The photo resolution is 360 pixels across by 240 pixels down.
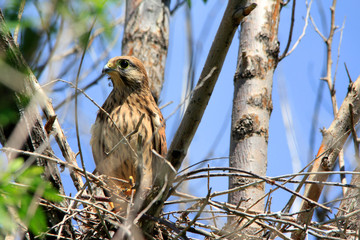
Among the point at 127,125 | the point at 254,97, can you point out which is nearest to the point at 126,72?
the point at 127,125

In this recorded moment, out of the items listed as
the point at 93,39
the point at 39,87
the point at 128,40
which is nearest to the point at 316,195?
the point at 39,87

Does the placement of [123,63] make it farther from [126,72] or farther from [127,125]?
[127,125]

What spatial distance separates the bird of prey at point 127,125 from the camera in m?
4.01

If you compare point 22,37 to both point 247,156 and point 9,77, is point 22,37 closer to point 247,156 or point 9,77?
point 9,77

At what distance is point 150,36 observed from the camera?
4957 millimetres

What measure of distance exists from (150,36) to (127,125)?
1.35 m

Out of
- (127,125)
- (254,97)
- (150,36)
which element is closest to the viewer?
(254,97)

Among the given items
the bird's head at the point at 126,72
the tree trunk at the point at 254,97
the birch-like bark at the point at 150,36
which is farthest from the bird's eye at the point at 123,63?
the tree trunk at the point at 254,97

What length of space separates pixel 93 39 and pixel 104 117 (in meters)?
2.17

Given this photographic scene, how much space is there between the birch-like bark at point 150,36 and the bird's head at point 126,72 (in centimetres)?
30

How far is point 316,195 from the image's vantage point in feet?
10.7

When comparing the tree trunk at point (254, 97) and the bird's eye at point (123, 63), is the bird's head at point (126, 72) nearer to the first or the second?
the bird's eye at point (123, 63)

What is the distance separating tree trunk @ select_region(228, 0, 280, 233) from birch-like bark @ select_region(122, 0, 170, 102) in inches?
45.0

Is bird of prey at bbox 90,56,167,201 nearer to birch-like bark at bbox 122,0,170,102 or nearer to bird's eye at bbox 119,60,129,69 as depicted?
bird's eye at bbox 119,60,129,69
